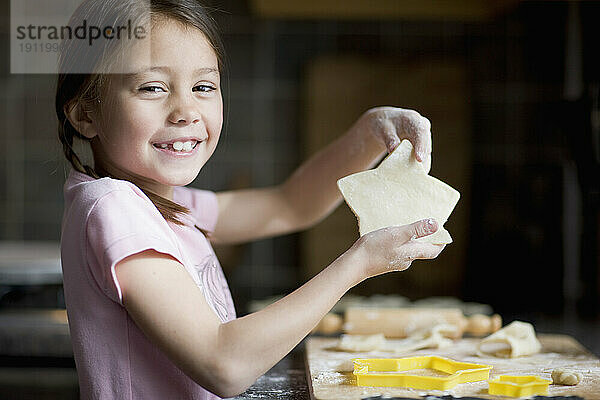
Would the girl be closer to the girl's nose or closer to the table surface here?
the girl's nose

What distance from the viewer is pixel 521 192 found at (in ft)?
6.90

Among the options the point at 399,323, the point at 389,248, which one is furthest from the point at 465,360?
the point at 389,248

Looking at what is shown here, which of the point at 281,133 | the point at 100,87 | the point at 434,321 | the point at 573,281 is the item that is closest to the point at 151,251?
the point at 100,87

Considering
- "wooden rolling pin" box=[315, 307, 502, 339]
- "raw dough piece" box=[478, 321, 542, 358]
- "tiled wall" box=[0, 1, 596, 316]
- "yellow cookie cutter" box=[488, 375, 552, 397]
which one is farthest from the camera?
"tiled wall" box=[0, 1, 596, 316]

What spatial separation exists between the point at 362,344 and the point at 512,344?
17 centimetres

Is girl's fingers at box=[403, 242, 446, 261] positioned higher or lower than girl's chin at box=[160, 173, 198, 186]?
lower

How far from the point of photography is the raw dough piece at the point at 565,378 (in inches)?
26.9

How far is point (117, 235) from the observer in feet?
1.80

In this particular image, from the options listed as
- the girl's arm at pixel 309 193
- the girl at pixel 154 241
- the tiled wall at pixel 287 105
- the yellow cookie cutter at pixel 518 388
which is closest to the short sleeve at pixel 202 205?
the girl's arm at pixel 309 193

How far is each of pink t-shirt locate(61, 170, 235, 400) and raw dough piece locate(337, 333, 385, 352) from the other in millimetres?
279

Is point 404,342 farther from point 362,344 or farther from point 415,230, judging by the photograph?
point 415,230

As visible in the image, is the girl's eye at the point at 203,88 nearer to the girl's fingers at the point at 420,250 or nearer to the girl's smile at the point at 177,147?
the girl's smile at the point at 177,147

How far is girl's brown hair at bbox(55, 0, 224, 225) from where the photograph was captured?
620 mm

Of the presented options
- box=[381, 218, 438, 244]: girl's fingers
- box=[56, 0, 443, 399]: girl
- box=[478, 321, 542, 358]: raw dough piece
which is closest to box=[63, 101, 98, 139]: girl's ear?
box=[56, 0, 443, 399]: girl
